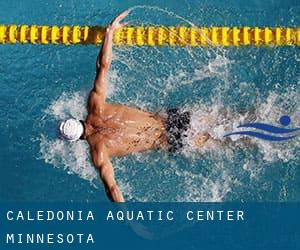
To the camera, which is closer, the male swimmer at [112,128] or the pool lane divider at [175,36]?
the male swimmer at [112,128]

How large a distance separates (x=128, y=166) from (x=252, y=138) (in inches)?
32.8

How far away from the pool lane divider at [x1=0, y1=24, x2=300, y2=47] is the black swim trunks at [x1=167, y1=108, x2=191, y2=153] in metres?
0.49

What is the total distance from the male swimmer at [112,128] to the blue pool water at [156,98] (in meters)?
0.36

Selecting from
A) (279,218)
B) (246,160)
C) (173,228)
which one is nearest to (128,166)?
(173,228)

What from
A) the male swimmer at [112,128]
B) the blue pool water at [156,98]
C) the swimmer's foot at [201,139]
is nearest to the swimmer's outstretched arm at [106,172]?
the male swimmer at [112,128]

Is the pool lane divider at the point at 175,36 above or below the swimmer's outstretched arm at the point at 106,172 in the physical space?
above

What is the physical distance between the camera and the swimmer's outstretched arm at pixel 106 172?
9.03ft

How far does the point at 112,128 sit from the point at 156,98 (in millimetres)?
772

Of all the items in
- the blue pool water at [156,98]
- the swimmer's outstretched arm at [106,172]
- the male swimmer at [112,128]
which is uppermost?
the blue pool water at [156,98]

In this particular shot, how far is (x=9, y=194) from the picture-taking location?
3801 millimetres

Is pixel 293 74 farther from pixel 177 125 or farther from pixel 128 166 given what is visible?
pixel 128 166

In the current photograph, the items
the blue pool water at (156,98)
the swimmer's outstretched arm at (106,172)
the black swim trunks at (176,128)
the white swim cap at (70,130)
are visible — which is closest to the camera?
→ the white swim cap at (70,130)

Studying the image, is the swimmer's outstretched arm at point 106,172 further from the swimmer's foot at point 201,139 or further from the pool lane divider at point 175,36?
the pool lane divider at point 175,36

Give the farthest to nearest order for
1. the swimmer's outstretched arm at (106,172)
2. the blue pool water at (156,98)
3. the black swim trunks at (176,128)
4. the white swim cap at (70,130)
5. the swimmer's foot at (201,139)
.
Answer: the blue pool water at (156,98)
the swimmer's foot at (201,139)
the black swim trunks at (176,128)
the swimmer's outstretched arm at (106,172)
the white swim cap at (70,130)
